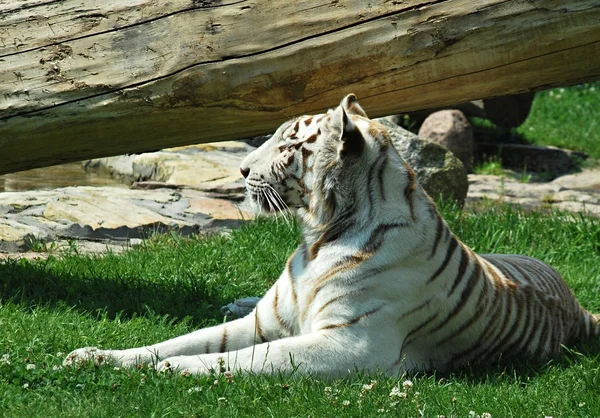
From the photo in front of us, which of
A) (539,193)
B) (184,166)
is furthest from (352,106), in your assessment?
(539,193)

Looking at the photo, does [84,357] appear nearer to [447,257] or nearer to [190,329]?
[190,329]

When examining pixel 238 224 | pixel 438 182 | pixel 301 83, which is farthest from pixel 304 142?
pixel 438 182

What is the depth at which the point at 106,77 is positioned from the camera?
Result: 4.96m

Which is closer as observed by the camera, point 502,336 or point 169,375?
point 169,375

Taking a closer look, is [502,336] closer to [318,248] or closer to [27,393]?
[318,248]

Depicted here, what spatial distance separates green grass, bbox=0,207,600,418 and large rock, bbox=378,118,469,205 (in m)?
1.18

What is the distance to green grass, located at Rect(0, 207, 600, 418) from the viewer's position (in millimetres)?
3680

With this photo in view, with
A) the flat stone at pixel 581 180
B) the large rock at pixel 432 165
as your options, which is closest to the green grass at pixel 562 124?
the flat stone at pixel 581 180

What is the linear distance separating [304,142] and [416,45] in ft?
2.59

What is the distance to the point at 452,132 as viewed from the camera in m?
11.1

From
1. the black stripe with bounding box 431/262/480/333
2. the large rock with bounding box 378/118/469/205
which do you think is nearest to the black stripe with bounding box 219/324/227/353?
the black stripe with bounding box 431/262/480/333

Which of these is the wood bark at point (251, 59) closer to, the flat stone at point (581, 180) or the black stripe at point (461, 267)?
the black stripe at point (461, 267)

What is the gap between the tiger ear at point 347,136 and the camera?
14.0 ft

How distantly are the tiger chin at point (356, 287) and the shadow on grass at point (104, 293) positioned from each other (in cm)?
73
